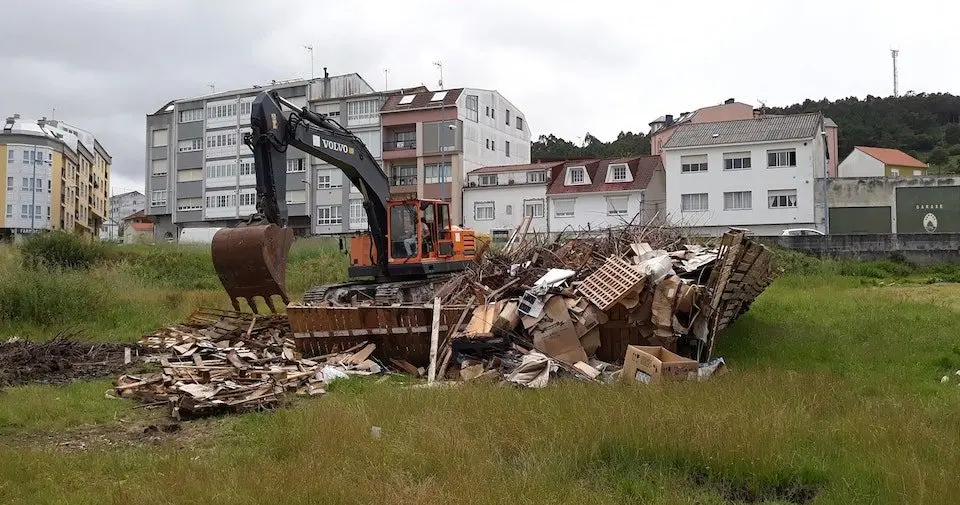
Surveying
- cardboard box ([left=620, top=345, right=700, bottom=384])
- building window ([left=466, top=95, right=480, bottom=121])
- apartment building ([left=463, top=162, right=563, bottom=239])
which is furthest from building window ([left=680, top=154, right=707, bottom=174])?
cardboard box ([left=620, top=345, right=700, bottom=384])

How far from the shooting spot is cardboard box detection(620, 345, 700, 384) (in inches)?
363

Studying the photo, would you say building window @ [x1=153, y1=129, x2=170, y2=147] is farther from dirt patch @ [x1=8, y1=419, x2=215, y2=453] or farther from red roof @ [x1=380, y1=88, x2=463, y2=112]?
dirt patch @ [x1=8, y1=419, x2=215, y2=453]

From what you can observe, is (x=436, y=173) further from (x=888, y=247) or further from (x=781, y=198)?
(x=888, y=247)

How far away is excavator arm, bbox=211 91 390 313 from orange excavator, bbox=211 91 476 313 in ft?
0.05

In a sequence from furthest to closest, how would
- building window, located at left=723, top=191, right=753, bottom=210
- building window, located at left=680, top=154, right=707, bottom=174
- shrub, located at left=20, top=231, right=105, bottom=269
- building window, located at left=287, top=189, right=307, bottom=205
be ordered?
building window, located at left=287, top=189, right=307, bottom=205, building window, located at left=680, top=154, right=707, bottom=174, building window, located at left=723, top=191, right=753, bottom=210, shrub, located at left=20, top=231, right=105, bottom=269

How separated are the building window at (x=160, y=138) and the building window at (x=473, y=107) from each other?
89.5 ft

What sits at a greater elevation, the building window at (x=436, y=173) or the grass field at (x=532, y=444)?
the building window at (x=436, y=173)

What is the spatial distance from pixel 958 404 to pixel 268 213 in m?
10.4

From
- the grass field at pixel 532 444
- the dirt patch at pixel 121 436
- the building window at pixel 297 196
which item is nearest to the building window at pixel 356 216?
the building window at pixel 297 196

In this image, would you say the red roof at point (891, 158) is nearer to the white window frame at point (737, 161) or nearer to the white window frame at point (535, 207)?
the white window frame at point (737, 161)

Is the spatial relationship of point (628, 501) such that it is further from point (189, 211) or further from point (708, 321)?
point (189, 211)

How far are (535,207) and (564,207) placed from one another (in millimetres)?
1990

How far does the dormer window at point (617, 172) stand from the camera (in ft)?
153

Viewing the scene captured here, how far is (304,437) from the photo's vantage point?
6.98 metres
